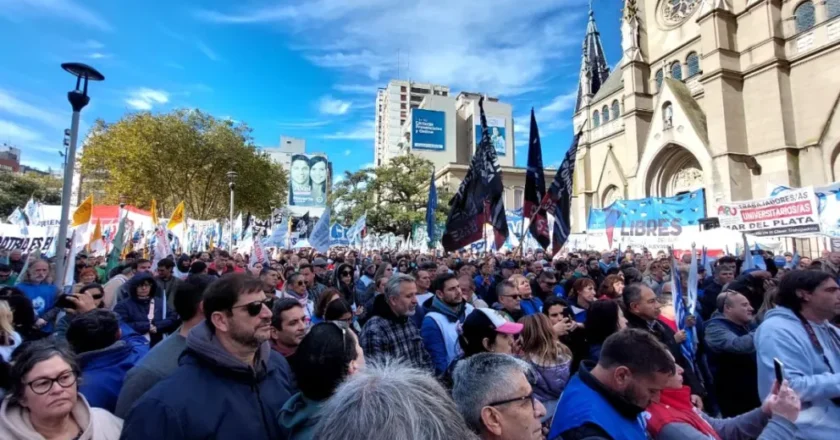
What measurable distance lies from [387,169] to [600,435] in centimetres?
3921

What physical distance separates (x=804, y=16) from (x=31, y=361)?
3165 cm

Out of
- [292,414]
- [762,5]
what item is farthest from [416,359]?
[762,5]

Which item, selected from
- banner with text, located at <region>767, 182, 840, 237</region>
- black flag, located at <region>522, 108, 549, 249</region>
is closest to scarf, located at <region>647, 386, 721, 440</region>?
black flag, located at <region>522, 108, 549, 249</region>

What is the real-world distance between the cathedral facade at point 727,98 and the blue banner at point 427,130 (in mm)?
40218

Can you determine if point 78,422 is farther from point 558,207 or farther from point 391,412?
point 558,207

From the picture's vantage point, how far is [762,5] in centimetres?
2375

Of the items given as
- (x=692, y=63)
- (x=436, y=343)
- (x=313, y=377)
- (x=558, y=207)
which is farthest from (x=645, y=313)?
(x=692, y=63)

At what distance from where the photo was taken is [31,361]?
2.04 m

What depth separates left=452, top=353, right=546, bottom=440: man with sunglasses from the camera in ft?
5.62

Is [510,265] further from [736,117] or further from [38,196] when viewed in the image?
[38,196]

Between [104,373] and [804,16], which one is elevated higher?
[804,16]

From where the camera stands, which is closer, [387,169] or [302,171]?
[387,169]

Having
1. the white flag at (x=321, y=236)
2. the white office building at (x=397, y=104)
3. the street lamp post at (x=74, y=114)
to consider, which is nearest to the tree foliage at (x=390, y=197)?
the white flag at (x=321, y=236)

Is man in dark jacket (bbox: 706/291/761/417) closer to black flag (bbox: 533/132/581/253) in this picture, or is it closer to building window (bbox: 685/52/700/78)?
black flag (bbox: 533/132/581/253)
